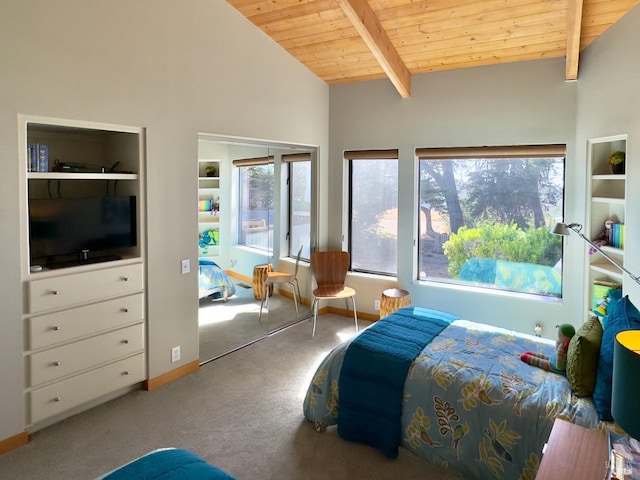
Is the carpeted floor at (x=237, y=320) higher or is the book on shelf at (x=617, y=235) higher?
the book on shelf at (x=617, y=235)

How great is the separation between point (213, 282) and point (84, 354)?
1.27m

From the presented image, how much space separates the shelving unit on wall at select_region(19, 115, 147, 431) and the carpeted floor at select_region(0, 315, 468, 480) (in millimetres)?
224

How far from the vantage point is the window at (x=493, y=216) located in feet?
14.0

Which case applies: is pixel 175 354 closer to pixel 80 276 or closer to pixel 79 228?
pixel 80 276

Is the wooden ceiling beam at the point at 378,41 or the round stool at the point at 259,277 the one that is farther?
the round stool at the point at 259,277

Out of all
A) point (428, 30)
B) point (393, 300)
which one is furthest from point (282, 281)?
point (428, 30)

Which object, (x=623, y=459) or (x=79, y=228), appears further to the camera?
(x=79, y=228)

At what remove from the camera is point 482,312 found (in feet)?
15.0

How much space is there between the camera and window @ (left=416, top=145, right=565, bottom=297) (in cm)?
427

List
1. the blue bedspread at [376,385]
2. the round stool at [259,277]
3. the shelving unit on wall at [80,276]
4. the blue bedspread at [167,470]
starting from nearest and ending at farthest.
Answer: the blue bedspread at [167,470] → the blue bedspread at [376,385] → the shelving unit on wall at [80,276] → the round stool at [259,277]

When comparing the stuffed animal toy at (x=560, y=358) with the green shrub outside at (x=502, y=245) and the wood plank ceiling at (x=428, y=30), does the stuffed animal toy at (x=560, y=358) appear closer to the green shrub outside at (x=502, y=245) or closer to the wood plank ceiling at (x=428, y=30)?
the green shrub outside at (x=502, y=245)

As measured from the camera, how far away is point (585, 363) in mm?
2262

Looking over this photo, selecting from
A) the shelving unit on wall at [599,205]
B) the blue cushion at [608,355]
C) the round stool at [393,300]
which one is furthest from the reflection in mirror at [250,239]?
the blue cushion at [608,355]

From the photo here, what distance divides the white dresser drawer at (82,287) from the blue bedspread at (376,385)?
1.70 m
